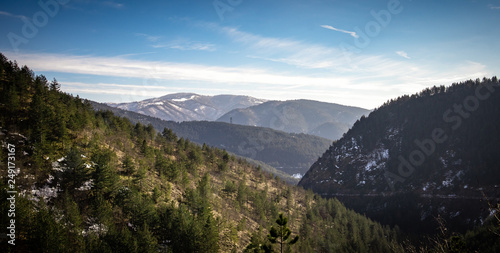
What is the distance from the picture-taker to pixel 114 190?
2628 inches

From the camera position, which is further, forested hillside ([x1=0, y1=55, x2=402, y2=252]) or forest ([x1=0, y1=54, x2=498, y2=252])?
forested hillside ([x1=0, y1=55, x2=402, y2=252])

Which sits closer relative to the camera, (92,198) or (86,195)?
(92,198)

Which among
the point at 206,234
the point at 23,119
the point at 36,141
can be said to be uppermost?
the point at 23,119

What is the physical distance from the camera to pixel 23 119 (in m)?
69.9

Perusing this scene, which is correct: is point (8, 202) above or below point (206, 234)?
above

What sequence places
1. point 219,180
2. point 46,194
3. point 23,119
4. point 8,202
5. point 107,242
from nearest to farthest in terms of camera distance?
point 8,202, point 107,242, point 46,194, point 23,119, point 219,180

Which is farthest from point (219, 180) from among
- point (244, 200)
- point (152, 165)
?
point (152, 165)

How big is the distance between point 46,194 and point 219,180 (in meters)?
87.0

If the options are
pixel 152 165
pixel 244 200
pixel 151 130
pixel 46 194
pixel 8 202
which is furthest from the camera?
pixel 151 130

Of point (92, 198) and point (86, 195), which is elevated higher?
point (86, 195)

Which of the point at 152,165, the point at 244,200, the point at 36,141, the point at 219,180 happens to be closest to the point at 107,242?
the point at 36,141

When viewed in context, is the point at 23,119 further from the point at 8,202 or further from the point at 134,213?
the point at 134,213

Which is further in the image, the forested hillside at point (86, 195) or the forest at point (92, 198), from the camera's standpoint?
the forested hillside at point (86, 195)

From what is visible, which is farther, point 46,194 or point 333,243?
point 333,243
